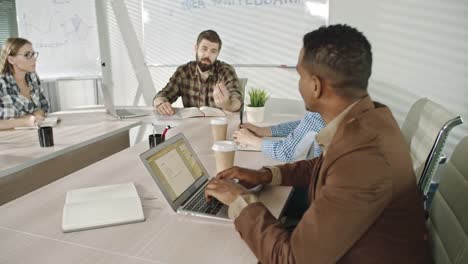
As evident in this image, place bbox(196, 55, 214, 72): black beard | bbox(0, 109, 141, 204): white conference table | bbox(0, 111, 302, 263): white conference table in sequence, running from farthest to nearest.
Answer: bbox(196, 55, 214, 72): black beard → bbox(0, 109, 141, 204): white conference table → bbox(0, 111, 302, 263): white conference table

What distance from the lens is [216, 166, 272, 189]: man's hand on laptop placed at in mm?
1191

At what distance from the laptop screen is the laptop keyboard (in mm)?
47

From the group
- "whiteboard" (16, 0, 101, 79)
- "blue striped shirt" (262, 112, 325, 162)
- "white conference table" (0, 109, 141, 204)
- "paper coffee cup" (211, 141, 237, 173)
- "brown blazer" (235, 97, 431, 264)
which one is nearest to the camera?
"brown blazer" (235, 97, 431, 264)

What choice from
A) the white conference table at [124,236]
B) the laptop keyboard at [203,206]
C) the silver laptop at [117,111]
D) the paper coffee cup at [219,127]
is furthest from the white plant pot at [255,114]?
the laptop keyboard at [203,206]

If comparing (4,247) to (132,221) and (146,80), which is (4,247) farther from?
(146,80)

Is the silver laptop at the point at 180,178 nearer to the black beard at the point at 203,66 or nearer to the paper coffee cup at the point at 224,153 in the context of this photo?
the paper coffee cup at the point at 224,153

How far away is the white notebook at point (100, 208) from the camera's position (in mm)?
1001

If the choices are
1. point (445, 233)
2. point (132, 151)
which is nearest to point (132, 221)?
point (132, 151)

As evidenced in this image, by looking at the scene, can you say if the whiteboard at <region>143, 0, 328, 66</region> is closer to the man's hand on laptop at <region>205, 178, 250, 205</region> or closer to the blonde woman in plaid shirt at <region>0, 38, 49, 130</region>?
the blonde woman in plaid shirt at <region>0, 38, 49, 130</region>

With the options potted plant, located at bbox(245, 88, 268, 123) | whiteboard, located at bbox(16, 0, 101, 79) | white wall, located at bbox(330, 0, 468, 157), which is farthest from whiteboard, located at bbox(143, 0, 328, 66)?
potted plant, located at bbox(245, 88, 268, 123)

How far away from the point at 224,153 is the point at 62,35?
2.91 m

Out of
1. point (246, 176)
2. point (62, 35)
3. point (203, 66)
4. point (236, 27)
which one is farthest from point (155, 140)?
point (62, 35)

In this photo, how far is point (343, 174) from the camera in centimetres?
75

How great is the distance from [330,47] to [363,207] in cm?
37
